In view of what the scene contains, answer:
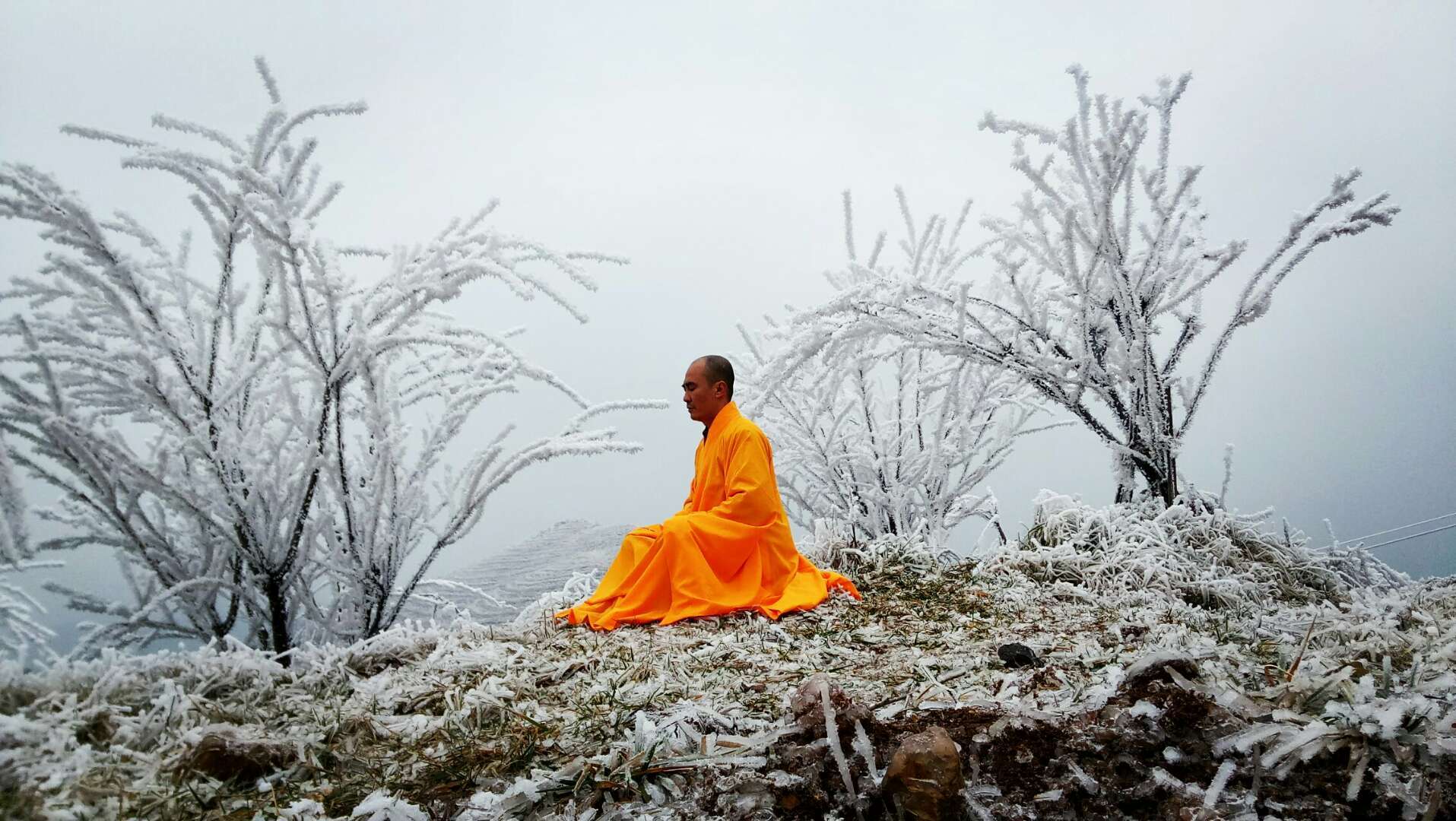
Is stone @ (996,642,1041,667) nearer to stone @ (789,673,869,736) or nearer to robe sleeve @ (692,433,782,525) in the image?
stone @ (789,673,869,736)

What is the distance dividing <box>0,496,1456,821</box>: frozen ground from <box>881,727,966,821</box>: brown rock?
53mm

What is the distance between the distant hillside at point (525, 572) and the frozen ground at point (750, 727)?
935mm

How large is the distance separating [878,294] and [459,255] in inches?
108

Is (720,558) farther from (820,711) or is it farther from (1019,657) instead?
(820,711)

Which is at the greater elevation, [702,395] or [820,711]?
[702,395]

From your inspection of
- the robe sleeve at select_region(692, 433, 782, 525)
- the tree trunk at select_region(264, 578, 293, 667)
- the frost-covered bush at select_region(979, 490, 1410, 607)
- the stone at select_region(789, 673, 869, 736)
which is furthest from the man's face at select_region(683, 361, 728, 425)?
the stone at select_region(789, 673, 869, 736)

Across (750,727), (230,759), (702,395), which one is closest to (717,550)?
(702,395)

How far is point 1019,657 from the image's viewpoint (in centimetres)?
241

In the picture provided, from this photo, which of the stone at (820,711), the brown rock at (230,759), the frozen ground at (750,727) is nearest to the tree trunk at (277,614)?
the frozen ground at (750,727)

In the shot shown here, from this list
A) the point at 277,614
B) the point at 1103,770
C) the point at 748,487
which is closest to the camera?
the point at 1103,770

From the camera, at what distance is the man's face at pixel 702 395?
4.23 meters

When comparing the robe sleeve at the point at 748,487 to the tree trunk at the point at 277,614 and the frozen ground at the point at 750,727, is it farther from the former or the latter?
the tree trunk at the point at 277,614

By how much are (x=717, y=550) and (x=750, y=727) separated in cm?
208

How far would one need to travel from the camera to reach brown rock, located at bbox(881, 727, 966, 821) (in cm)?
128
